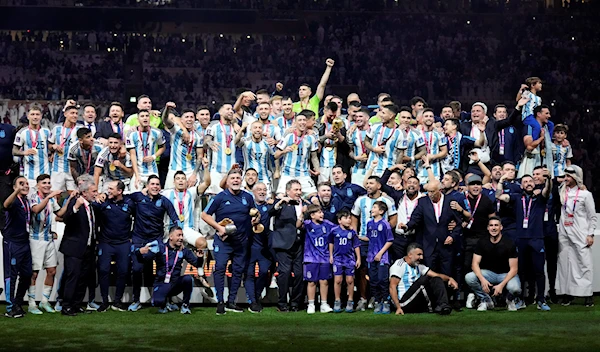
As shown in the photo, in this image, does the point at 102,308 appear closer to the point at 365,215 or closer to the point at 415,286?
the point at 365,215

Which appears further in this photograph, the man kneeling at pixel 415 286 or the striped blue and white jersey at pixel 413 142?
the striped blue and white jersey at pixel 413 142

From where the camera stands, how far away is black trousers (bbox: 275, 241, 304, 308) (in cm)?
1281

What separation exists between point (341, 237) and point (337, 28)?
19500 millimetres

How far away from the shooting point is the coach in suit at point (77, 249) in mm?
12273

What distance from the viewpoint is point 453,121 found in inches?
595

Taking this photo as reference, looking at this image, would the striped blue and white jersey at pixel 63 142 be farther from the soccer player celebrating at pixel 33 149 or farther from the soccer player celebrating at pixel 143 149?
the soccer player celebrating at pixel 143 149

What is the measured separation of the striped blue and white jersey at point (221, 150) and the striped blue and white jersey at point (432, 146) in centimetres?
279

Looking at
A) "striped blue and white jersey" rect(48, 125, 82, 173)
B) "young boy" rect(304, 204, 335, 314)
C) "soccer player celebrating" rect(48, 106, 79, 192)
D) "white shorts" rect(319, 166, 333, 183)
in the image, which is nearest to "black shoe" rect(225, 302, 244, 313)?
"young boy" rect(304, 204, 335, 314)

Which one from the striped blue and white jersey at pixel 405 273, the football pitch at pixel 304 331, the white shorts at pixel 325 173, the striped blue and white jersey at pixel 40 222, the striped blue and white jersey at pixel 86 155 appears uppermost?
the striped blue and white jersey at pixel 86 155

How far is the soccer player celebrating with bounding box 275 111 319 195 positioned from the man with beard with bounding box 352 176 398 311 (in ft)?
3.71

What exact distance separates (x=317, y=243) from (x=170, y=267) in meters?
1.88

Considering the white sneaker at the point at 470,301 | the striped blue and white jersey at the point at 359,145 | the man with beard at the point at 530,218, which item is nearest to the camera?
the white sneaker at the point at 470,301

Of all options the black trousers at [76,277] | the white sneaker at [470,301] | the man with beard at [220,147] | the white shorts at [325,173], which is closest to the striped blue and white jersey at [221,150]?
the man with beard at [220,147]

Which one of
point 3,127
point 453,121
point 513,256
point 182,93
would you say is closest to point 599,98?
point 182,93
